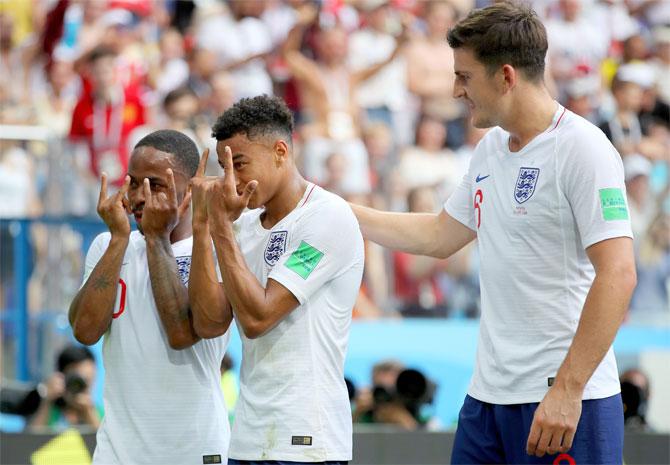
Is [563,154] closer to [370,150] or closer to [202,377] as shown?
[202,377]

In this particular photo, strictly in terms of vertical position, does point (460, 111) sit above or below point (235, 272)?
above

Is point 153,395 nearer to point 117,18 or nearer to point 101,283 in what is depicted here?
point 101,283

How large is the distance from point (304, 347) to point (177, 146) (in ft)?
3.34

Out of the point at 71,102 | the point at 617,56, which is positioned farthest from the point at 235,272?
the point at 617,56

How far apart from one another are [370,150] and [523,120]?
703 centimetres

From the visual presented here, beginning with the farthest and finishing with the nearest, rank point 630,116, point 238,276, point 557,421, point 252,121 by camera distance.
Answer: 1. point 630,116
2. point 252,121
3. point 238,276
4. point 557,421

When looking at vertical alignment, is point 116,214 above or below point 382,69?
below

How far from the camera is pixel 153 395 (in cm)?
412

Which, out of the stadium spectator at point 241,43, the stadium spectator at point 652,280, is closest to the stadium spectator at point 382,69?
the stadium spectator at point 241,43

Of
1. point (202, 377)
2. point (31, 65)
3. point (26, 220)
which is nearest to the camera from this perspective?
point (202, 377)

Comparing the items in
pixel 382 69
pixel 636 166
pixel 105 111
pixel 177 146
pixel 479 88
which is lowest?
pixel 177 146

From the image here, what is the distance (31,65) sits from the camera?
11.8 meters

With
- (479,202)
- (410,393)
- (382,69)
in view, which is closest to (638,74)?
(382,69)

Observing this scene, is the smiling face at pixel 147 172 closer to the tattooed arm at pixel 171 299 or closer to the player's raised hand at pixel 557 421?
the tattooed arm at pixel 171 299
